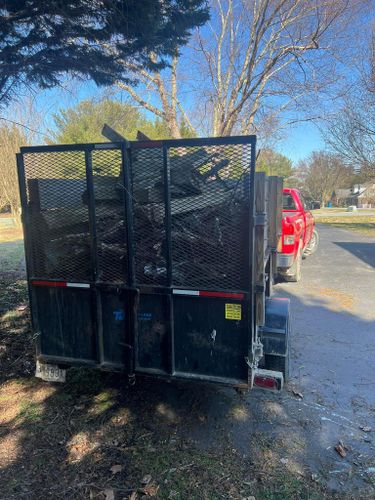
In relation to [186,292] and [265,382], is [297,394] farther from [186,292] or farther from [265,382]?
[186,292]

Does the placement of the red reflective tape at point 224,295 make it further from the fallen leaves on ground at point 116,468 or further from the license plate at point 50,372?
the license plate at point 50,372

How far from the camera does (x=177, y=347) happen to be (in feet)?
9.64

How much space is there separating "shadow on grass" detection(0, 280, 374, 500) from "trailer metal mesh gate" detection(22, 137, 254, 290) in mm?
1357

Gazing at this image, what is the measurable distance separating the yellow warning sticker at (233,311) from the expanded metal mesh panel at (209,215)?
151 millimetres

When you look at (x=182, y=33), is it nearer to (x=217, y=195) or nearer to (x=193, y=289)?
(x=217, y=195)

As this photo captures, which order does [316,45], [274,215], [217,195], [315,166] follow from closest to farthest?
1. [217,195]
2. [274,215]
3. [316,45]
4. [315,166]

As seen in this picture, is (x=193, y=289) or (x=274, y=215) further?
(x=274, y=215)

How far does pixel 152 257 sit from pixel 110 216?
0.48 m

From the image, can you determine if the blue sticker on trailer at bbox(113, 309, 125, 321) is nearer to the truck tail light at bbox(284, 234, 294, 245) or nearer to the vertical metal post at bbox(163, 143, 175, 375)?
the vertical metal post at bbox(163, 143, 175, 375)

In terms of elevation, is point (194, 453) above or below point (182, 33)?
below

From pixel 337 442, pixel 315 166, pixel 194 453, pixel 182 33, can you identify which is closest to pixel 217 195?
pixel 194 453

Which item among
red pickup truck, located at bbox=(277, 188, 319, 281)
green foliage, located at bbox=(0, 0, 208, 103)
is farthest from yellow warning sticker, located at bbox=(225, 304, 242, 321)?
red pickup truck, located at bbox=(277, 188, 319, 281)

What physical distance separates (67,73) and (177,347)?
4.14 metres

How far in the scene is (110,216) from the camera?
2938 mm
